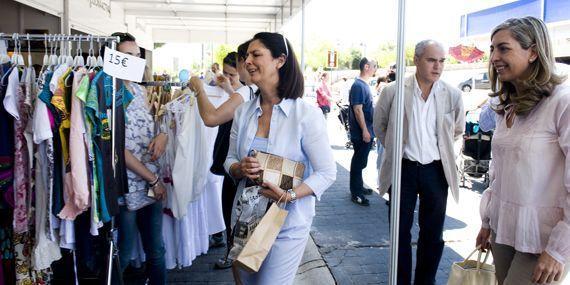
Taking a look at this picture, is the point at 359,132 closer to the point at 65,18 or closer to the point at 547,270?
the point at 547,270

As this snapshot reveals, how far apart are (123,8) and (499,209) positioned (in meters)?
10.8

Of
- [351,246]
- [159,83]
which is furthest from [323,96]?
[159,83]

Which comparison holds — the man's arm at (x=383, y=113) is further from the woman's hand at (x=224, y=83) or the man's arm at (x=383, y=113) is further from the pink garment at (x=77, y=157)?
the pink garment at (x=77, y=157)

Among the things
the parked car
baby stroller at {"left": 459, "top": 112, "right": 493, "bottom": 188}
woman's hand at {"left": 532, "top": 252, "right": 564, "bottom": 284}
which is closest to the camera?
woman's hand at {"left": 532, "top": 252, "right": 564, "bottom": 284}

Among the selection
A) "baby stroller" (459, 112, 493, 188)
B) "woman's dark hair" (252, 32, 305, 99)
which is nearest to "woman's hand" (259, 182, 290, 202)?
"woman's dark hair" (252, 32, 305, 99)

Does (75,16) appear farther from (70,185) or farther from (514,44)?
(514,44)

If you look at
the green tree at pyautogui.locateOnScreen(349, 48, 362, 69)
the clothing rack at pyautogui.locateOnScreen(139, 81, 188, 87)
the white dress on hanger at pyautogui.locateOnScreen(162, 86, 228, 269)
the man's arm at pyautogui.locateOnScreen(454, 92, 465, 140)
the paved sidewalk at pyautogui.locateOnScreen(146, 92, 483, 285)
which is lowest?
the paved sidewalk at pyautogui.locateOnScreen(146, 92, 483, 285)

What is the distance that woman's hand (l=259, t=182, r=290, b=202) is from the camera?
2.04 meters

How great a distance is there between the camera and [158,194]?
3.02 metres

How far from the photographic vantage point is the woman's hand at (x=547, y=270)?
5.68ft

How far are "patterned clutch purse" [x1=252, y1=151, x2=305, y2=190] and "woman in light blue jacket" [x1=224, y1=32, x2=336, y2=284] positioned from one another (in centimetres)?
Answer: 3

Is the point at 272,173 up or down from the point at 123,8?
down

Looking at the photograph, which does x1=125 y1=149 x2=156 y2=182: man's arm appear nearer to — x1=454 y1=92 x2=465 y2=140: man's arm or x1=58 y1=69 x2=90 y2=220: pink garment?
x1=58 y1=69 x2=90 y2=220: pink garment

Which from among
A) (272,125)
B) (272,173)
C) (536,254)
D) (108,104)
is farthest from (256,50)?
(536,254)
